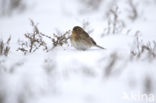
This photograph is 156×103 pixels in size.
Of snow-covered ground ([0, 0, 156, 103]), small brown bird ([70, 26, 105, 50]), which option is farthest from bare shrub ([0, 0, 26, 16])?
snow-covered ground ([0, 0, 156, 103])

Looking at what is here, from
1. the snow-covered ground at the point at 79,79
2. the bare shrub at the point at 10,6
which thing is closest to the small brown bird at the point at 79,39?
the snow-covered ground at the point at 79,79

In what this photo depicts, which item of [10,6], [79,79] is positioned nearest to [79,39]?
[79,79]

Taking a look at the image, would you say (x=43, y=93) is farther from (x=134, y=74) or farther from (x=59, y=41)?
(x=59, y=41)

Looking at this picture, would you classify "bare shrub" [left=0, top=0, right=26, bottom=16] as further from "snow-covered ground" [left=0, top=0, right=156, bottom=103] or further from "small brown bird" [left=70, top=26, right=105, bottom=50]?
"snow-covered ground" [left=0, top=0, right=156, bottom=103]

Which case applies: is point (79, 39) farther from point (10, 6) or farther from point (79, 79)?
point (10, 6)

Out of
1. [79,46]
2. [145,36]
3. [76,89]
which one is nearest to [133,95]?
[76,89]

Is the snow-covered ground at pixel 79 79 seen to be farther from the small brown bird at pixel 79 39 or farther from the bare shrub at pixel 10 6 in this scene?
the bare shrub at pixel 10 6

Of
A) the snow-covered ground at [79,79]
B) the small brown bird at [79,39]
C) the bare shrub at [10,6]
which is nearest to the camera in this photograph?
the snow-covered ground at [79,79]

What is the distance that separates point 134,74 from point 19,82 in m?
1.08

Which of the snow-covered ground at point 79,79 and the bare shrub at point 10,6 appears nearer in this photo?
the snow-covered ground at point 79,79

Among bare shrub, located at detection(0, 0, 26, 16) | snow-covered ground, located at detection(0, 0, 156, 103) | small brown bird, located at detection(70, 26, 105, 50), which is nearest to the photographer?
snow-covered ground, located at detection(0, 0, 156, 103)

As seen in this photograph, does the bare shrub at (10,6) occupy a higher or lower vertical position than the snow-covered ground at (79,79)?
higher

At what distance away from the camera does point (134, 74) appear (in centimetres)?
315

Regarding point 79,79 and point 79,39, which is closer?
point 79,79
